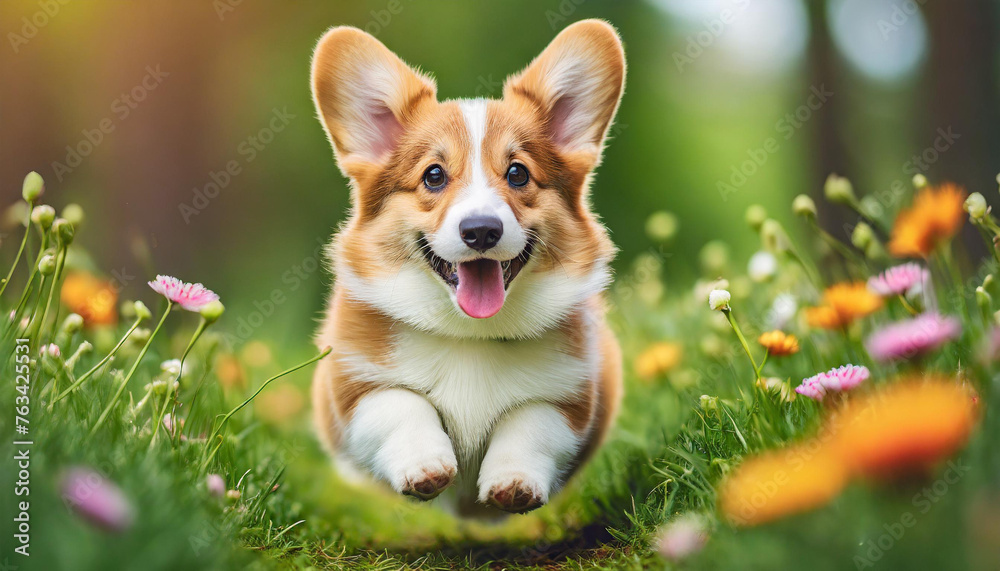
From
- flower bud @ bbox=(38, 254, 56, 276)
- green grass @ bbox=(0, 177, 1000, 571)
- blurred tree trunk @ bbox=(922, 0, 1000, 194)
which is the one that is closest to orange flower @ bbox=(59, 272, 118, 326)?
green grass @ bbox=(0, 177, 1000, 571)

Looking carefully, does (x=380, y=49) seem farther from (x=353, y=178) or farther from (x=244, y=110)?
(x=244, y=110)

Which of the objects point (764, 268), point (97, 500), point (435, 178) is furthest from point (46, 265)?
point (764, 268)

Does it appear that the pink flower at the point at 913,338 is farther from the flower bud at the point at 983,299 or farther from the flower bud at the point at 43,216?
the flower bud at the point at 43,216

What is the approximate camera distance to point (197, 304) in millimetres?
2080

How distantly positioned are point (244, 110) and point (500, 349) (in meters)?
4.53

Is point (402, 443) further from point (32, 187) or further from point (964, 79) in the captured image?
point (964, 79)

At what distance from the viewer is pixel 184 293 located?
2.10 m

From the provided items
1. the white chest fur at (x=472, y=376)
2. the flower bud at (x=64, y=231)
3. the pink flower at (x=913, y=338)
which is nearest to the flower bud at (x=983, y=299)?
the pink flower at (x=913, y=338)

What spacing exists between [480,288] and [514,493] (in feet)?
1.85

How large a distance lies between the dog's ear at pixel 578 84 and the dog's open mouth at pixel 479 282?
0.64 m

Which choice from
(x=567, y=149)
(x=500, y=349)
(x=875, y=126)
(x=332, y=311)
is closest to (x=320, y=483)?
(x=332, y=311)

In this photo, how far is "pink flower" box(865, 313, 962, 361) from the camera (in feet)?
6.28

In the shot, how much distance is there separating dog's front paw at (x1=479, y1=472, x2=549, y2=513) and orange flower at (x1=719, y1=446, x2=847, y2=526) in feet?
1.60

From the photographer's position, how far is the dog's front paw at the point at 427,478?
2.06 m
